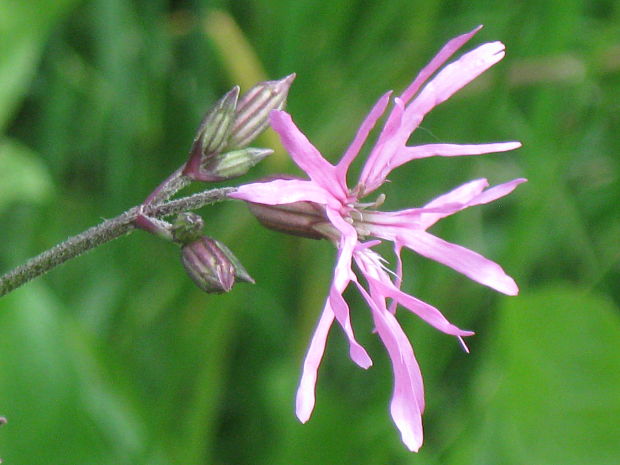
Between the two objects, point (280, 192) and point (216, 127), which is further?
point (216, 127)

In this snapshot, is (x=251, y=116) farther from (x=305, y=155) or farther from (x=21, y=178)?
(x=21, y=178)

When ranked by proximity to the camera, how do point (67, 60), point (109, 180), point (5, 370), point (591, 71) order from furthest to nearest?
point (67, 60), point (109, 180), point (591, 71), point (5, 370)

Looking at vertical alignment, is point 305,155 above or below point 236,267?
above

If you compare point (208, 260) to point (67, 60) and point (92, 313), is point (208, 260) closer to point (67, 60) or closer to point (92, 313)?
point (92, 313)

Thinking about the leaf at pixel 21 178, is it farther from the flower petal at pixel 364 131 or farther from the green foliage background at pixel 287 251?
the flower petal at pixel 364 131

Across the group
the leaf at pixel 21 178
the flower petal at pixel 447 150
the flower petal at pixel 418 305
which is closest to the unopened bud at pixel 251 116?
the flower petal at pixel 447 150

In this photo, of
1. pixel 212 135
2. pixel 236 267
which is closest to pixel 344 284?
pixel 236 267

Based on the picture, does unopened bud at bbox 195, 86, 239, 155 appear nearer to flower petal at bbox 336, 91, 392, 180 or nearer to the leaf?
flower petal at bbox 336, 91, 392, 180

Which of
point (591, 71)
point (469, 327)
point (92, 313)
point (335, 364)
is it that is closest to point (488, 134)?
point (591, 71)
